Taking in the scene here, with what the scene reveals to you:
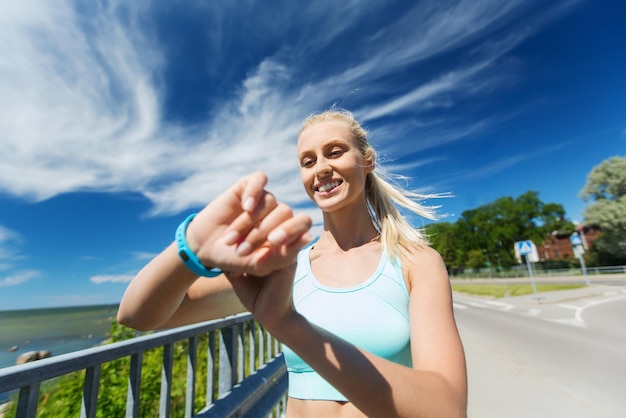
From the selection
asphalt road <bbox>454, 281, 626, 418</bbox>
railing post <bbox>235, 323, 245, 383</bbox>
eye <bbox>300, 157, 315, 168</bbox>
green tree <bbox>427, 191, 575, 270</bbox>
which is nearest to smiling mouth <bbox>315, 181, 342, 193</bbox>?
eye <bbox>300, 157, 315, 168</bbox>

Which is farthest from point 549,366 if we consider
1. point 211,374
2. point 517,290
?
point 517,290

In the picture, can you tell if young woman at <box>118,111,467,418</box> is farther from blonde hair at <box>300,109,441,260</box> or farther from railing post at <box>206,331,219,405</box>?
railing post at <box>206,331,219,405</box>

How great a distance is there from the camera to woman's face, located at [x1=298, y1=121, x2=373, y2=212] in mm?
1392

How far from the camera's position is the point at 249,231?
0.61 meters

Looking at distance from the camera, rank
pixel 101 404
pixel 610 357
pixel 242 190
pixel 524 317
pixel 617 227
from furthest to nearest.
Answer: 1. pixel 617 227
2. pixel 524 317
3. pixel 610 357
4. pixel 101 404
5. pixel 242 190

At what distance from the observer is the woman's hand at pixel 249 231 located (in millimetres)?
571

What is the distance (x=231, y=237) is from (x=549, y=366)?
5839mm

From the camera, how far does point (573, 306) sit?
10711 millimetres

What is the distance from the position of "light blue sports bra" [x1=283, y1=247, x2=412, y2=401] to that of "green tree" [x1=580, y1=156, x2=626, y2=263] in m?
37.6

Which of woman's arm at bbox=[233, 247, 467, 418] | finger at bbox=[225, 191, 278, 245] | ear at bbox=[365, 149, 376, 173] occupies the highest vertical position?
ear at bbox=[365, 149, 376, 173]

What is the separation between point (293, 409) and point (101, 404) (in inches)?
135

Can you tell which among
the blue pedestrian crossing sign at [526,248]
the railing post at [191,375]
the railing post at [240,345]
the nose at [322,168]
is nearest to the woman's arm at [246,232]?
the nose at [322,168]

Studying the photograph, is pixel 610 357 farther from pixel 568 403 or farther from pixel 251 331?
pixel 251 331

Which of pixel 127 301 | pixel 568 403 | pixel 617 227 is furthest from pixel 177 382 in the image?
pixel 617 227
